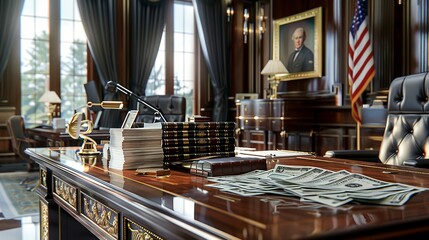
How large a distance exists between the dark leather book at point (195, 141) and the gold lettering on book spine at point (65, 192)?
1.13 feet

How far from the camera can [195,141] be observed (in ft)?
4.68

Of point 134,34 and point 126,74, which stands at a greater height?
point 134,34

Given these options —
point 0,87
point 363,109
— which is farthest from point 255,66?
point 0,87

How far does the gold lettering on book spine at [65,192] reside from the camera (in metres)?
1.42

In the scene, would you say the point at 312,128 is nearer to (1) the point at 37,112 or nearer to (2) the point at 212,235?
(1) the point at 37,112

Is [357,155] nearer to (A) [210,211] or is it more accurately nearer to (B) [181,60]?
(A) [210,211]

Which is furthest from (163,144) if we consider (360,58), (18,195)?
(360,58)

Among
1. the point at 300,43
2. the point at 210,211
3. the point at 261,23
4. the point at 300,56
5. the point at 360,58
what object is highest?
the point at 261,23

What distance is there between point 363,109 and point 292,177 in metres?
3.64

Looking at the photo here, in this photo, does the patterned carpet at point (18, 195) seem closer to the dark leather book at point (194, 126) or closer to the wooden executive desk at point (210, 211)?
the wooden executive desk at point (210, 211)

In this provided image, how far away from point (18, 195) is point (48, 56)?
8.36 ft

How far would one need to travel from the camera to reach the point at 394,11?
4398 mm

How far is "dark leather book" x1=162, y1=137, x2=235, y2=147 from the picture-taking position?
136cm

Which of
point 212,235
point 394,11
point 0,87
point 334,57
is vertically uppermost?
point 394,11
